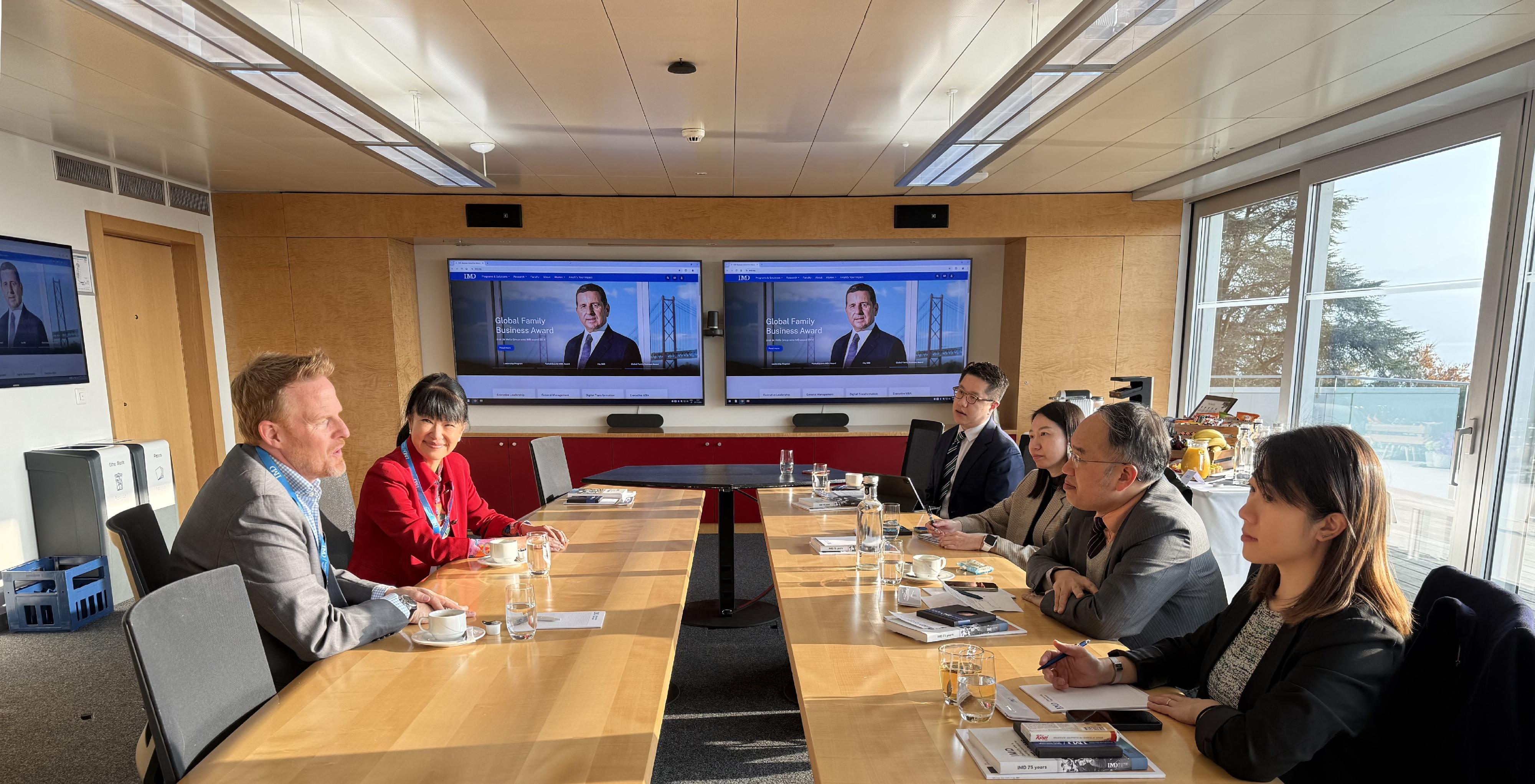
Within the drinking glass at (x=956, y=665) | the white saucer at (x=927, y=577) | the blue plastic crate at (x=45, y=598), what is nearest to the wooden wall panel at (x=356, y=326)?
the blue plastic crate at (x=45, y=598)

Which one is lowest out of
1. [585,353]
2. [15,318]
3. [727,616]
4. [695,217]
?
[727,616]

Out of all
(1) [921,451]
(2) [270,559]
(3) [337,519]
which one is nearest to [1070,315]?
(1) [921,451]

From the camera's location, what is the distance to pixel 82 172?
14.6ft

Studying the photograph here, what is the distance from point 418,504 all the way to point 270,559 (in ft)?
3.21

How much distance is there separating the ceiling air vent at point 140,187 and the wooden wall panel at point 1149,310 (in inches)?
280

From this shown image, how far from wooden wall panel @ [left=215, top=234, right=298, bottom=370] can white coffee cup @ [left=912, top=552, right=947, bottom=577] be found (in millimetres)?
5533

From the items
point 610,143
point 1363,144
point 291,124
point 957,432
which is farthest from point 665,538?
point 1363,144

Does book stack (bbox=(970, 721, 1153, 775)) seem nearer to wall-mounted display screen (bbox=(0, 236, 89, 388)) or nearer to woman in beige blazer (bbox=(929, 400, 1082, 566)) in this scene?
woman in beige blazer (bbox=(929, 400, 1082, 566))

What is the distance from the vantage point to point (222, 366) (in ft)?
18.9

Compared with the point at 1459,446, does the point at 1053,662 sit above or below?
below

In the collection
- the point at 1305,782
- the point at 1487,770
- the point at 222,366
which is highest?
the point at 222,366

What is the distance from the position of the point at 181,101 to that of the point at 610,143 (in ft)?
6.71

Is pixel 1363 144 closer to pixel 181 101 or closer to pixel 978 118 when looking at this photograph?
pixel 978 118

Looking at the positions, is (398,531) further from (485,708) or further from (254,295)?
(254,295)
